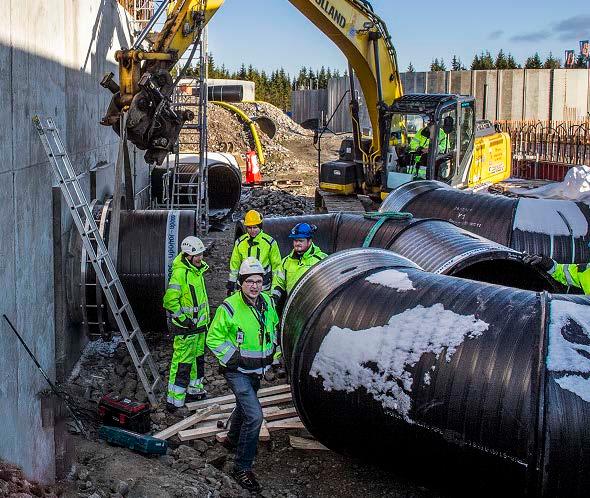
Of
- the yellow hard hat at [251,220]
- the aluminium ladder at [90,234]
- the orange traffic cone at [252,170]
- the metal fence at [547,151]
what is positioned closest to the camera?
the aluminium ladder at [90,234]

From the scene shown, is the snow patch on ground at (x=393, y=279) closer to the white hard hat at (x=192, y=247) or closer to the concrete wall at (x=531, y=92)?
the white hard hat at (x=192, y=247)

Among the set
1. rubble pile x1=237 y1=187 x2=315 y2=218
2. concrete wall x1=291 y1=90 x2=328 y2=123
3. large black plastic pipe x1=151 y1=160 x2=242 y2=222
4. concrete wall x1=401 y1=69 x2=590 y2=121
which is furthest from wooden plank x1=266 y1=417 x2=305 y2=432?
concrete wall x1=291 y1=90 x2=328 y2=123

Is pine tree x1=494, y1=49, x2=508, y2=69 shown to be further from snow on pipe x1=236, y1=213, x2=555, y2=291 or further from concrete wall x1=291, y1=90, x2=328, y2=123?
snow on pipe x1=236, y1=213, x2=555, y2=291

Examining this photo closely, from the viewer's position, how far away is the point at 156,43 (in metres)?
11.1

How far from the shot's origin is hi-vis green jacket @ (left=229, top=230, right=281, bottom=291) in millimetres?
9000

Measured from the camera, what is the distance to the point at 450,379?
5.30 metres

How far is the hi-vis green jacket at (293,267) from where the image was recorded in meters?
8.39

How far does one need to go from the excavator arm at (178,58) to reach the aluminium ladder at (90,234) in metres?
1.47

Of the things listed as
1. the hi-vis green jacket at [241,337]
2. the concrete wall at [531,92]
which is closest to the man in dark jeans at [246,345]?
the hi-vis green jacket at [241,337]

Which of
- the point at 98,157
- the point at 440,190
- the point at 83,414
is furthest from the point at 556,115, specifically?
the point at 83,414

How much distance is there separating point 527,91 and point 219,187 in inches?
908

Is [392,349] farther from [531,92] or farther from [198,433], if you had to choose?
[531,92]

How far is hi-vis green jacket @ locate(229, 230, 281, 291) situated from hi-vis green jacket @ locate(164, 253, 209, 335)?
967 mm

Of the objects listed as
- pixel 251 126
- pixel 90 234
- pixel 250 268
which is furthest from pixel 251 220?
pixel 251 126
